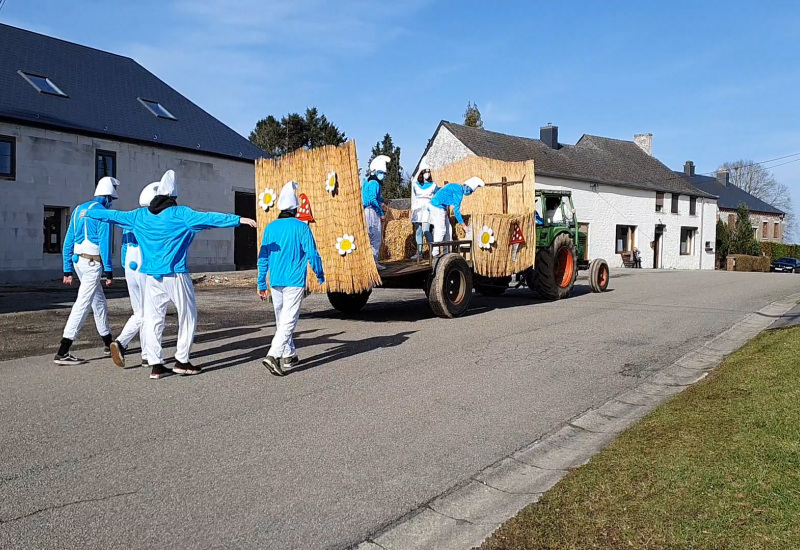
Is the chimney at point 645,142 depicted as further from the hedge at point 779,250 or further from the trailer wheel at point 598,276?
the trailer wheel at point 598,276

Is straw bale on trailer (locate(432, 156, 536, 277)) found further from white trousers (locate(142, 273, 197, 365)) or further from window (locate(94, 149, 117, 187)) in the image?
window (locate(94, 149, 117, 187))

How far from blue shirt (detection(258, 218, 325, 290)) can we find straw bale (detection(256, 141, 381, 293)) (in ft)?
8.56

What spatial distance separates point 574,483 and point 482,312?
921 cm

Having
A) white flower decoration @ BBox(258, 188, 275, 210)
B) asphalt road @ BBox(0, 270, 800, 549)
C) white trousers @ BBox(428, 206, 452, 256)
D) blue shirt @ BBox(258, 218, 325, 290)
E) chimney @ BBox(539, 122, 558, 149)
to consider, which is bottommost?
asphalt road @ BBox(0, 270, 800, 549)

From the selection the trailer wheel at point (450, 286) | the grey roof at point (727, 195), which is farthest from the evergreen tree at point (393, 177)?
the trailer wheel at point (450, 286)

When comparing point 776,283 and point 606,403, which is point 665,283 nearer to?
point 776,283

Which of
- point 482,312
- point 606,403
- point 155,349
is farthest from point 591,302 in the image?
point 155,349

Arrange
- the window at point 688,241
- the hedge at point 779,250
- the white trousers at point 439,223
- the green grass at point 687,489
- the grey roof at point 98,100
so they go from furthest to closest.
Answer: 1. the hedge at point 779,250
2. the window at point 688,241
3. the grey roof at point 98,100
4. the white trousers at point 439,223
5. the green grass at point 687,489

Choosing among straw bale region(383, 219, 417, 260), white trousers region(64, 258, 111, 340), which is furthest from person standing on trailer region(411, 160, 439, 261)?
white trousers region(64, 258, 111, 340)

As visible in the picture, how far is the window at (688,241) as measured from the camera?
49.3m

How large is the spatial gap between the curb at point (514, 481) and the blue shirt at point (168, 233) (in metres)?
3.82

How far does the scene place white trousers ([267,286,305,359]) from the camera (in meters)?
7.44

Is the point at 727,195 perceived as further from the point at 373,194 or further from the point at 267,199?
the point at 267,199

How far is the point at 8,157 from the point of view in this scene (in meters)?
21.9
